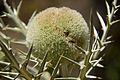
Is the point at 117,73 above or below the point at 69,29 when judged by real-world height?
below

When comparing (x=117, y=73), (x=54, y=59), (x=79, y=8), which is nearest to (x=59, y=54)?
(x=54, y=59)

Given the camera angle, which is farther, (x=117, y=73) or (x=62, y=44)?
(x=117, y=73)

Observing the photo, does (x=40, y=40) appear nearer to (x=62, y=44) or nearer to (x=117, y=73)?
(x=62, y=44)

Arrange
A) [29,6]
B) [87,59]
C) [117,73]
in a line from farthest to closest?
[29,6] < [117,73] < [87,59]

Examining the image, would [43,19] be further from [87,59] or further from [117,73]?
[117,73]

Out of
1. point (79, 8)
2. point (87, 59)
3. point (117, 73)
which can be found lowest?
point (117, 73)

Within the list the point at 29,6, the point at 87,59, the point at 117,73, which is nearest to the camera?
the point at 87,59

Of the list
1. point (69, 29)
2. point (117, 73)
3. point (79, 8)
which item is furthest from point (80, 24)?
point (79, 8)
